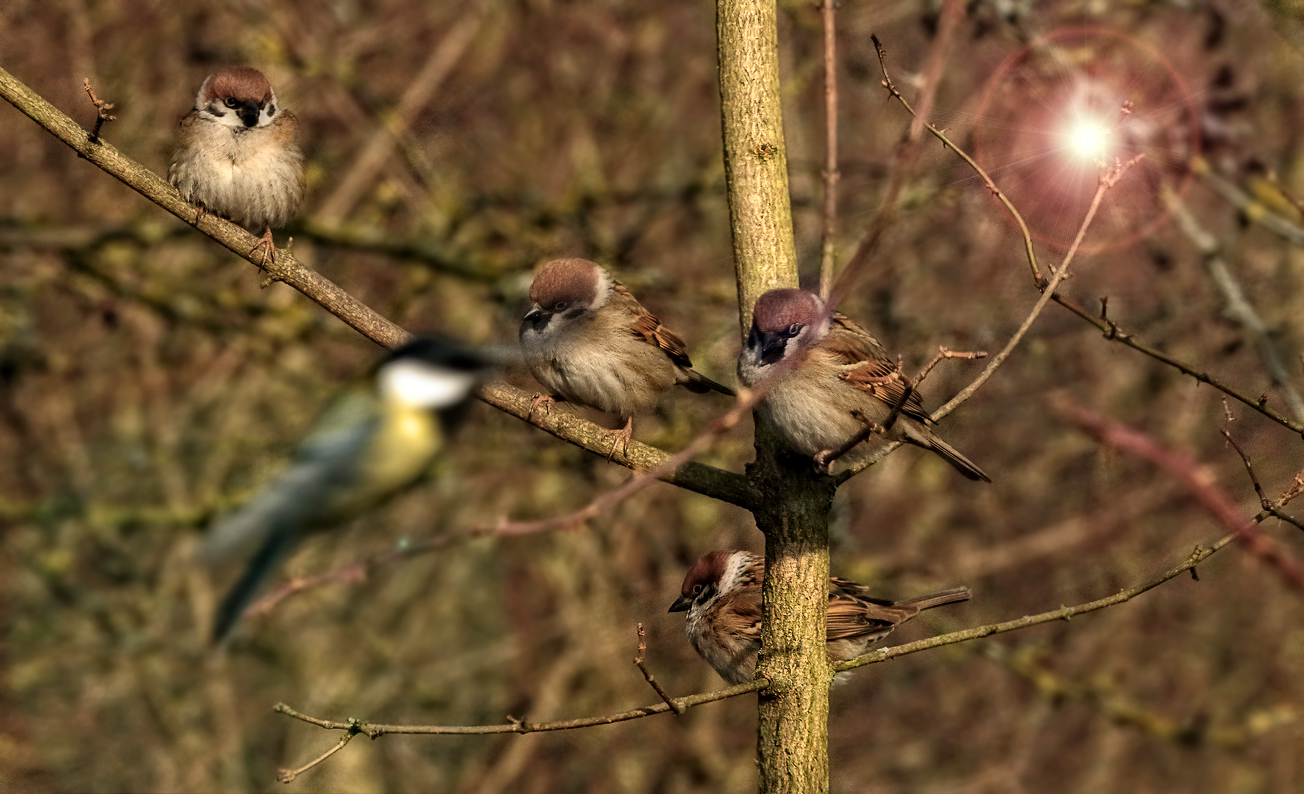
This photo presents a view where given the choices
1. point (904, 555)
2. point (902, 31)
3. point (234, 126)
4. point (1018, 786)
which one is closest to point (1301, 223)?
point (902, 31)

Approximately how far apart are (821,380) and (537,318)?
1.26 metres

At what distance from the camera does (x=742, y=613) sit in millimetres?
4859

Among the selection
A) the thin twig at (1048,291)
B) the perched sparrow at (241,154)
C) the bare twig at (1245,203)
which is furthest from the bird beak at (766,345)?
the bare twig at (1245,203)

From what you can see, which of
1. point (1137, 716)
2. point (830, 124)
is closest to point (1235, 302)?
point (1137, 716)

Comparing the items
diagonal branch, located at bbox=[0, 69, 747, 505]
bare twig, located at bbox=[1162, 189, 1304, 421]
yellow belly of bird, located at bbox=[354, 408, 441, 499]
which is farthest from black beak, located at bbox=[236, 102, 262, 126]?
bare twig, located at bbox=[1162, 189, 1304, 421]

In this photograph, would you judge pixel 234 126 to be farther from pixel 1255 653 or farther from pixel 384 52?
pixel 1255 653

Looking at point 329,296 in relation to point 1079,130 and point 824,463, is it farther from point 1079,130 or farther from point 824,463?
point 1079,130

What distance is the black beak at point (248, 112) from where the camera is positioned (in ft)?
17.2

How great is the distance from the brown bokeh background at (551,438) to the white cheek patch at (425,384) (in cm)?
324

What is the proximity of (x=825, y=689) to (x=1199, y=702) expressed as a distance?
27.8 feet

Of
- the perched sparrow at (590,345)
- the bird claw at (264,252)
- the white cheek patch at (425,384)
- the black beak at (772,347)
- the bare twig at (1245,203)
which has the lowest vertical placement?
the white cheek patch at (425,384)

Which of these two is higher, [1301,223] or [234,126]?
[1301,223]

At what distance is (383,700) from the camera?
330 inches

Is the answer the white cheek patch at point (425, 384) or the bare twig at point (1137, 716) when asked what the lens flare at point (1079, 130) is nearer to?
the bare twig at point (1137, 716)
